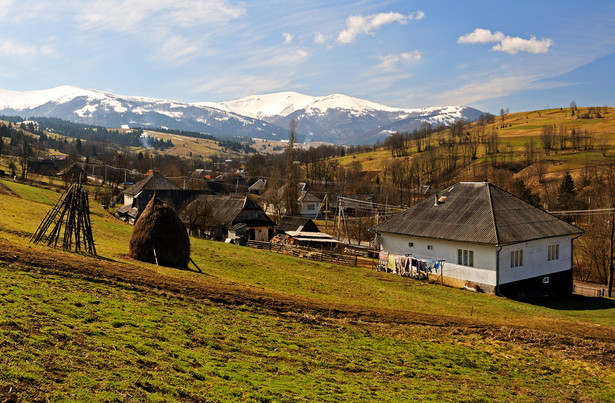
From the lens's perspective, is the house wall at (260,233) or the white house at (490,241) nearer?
the white house at (490,241)

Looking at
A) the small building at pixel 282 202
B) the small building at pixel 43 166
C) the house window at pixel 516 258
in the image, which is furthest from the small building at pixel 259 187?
the house window at pixel 516 258

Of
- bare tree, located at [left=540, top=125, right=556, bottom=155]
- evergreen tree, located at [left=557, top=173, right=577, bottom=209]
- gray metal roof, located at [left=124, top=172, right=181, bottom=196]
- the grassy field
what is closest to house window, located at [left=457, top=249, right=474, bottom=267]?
the grassy field

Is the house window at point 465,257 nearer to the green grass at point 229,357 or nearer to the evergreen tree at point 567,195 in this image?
the green grass at point 229,357

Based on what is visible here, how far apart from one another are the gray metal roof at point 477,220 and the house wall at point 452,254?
0.82 meters

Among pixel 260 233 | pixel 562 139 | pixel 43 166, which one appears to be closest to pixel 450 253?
pixel 260 233

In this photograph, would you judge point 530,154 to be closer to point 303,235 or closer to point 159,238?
point 303,235

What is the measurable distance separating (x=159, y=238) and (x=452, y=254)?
2411cm

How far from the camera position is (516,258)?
37.8 metres

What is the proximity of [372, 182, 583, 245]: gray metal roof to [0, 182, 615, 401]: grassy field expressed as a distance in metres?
8.96

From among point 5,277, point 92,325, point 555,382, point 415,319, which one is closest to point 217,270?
point 415,319

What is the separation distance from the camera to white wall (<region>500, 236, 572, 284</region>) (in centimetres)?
3688

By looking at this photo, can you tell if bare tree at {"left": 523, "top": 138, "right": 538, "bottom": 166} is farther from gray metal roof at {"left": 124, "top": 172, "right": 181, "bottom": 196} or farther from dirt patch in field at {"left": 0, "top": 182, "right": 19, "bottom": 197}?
dirt patch in field at {"left": 0, "top": 182, "right": 19, "bottom": 197}

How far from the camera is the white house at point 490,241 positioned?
121 feet

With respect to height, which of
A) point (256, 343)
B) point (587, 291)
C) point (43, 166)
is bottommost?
point (587, 291)
